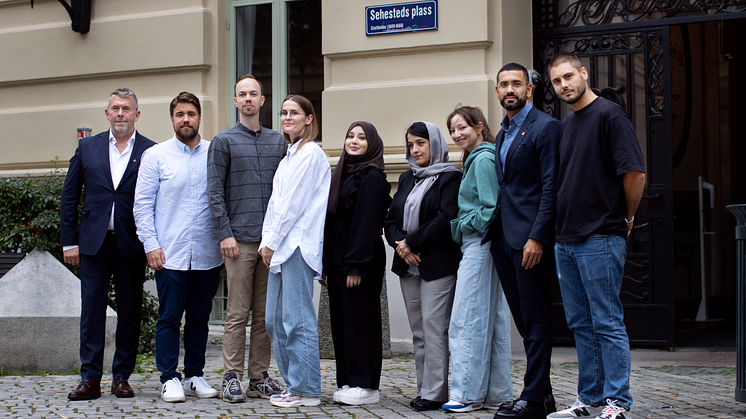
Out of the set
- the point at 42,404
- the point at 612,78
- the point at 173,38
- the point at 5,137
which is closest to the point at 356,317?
the point at 42,404

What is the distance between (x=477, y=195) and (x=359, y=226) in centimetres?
77

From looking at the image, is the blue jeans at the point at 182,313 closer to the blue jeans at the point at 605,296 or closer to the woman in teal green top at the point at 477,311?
the woman in teal green top at the point at 477,311

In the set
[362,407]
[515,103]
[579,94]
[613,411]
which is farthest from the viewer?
[362,407]

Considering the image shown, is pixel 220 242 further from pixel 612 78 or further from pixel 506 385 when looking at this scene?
pixel 612 78

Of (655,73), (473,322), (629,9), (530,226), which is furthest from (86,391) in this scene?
(629,9)

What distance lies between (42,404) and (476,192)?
3.06m

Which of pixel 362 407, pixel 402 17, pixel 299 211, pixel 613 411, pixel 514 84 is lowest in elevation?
pixel 362 407

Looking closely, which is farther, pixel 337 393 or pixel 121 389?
pixel 121 389

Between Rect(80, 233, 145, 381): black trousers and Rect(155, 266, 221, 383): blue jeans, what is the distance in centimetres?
24

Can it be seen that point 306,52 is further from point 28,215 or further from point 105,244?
point 105,244

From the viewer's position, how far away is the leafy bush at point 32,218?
22.5ft

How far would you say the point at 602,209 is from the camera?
13.8 feet

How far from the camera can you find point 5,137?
898 centimetres

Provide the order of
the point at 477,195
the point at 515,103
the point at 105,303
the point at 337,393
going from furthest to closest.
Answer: the point at 105,303
the point at 337,393
the point at 477,195
the point at 515,103
